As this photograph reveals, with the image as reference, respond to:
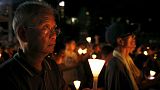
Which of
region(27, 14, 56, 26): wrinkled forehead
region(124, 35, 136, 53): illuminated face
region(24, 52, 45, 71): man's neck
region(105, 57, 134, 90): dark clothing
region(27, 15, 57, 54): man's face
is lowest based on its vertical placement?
region(105, 57, 134, 90): dark clothing

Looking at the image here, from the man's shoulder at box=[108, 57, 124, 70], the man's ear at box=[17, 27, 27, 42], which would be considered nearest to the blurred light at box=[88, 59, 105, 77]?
the man's ear at box=[17, 27, 27, 42]

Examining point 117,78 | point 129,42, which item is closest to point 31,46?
point 117,78

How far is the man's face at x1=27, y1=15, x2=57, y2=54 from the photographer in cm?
240

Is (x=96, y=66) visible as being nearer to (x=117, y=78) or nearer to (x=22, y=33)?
(x=22, y=33)

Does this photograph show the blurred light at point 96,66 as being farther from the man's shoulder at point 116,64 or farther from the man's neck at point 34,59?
the man's shoulder at point 116,64

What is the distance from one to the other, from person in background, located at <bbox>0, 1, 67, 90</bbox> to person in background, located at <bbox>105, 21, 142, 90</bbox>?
232cm

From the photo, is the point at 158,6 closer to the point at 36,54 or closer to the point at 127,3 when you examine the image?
the point at 127,3

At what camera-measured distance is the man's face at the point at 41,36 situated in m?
2.40

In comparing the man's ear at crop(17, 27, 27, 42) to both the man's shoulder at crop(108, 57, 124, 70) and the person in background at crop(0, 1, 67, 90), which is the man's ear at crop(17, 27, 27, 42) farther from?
the man's shoulder at crop(108, 57, 124, 70)

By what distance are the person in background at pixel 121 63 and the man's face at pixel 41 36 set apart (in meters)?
2.41

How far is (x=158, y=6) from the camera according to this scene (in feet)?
149

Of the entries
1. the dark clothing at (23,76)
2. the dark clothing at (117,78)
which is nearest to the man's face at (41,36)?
the dark clothing at (23,76)

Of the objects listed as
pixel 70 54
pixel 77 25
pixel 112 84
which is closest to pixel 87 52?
pixel 70 54

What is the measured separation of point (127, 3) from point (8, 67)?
132ft
